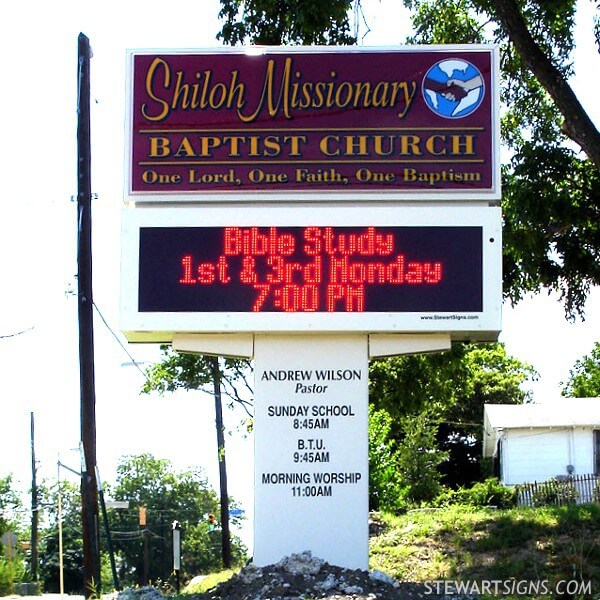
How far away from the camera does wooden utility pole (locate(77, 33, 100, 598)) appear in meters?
19.4

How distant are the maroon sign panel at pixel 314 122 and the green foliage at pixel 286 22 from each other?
5.76m

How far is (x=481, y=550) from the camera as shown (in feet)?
54.6

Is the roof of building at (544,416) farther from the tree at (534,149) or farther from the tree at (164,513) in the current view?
the tree at (164,513)

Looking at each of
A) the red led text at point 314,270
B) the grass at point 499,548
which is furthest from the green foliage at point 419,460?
the red led text at point 314,270

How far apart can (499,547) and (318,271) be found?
5520 mm

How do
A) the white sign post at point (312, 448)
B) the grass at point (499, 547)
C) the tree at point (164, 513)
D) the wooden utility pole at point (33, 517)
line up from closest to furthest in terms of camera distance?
1. the white sign post at point (312, 448)
2. the grass at point (499, 547)
3. the wooden utility pole at point (33, 517)
4. the tree at point (164, 513)

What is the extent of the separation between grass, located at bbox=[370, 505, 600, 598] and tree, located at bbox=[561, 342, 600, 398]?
42.5 m

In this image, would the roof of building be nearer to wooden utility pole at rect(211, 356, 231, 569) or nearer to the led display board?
wooden utility pole at rect(211, 356, 231, 569)

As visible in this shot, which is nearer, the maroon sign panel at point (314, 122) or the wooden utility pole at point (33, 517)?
the maroon sign panel at point (314, 122)

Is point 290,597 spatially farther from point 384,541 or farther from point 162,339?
point 384,541

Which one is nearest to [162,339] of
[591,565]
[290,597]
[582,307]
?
[290,597]

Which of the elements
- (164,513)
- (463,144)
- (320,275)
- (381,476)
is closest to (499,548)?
(320,275)

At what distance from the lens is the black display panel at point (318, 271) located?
520 inches

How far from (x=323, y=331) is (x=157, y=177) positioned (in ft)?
8.57
